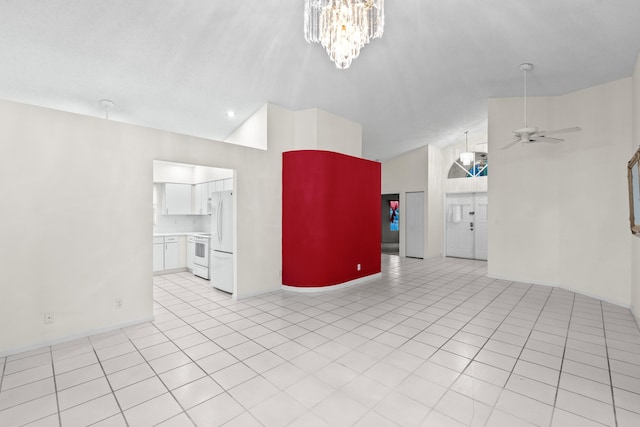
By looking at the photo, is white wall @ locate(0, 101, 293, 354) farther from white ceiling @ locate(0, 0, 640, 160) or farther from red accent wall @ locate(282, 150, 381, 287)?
red accent wall @ locate(282, 150, 381, 287)

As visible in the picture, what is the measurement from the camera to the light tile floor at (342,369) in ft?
6.63

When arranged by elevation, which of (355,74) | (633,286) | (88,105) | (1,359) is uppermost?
(355,74)

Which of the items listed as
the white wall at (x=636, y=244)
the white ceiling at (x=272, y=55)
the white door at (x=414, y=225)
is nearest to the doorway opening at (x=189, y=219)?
the white ceiling at (x=272, y=55)

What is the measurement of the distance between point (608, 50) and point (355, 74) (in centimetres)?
320

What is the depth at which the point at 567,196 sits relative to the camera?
5.23 metres

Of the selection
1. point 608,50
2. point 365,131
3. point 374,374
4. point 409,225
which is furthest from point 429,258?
point 374,374

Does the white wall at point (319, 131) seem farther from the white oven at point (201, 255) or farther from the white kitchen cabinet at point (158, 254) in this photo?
the white kitchen cabinet at point (158, 254)

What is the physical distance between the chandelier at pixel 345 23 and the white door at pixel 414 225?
696 centimetres

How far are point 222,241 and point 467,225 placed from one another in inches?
276

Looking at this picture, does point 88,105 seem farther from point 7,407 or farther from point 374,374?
point 374,374

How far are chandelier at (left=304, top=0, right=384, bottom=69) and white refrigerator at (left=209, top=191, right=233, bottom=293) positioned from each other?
3.06 m

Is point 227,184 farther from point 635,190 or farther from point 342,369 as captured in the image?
point 635,190

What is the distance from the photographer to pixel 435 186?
889cm

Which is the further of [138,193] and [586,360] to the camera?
[138,193]
